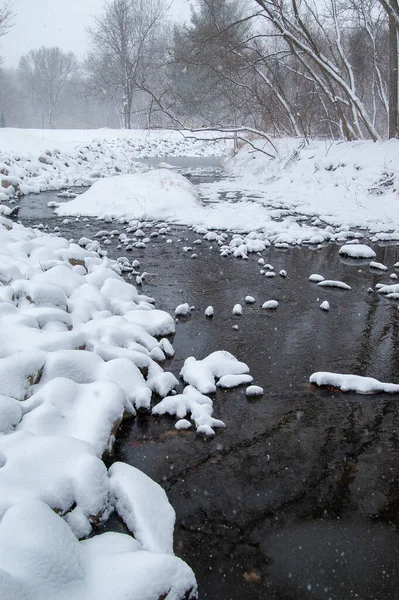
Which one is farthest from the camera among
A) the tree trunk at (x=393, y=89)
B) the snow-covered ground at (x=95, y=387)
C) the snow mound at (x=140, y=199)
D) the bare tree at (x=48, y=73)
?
the bare tree at (x=48, y=73)

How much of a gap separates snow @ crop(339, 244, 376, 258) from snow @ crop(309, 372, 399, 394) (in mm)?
3525

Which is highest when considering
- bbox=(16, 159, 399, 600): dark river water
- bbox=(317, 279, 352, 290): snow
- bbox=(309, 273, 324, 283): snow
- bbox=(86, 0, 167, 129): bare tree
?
bbox=(86, 0, 167, 129): bare tree

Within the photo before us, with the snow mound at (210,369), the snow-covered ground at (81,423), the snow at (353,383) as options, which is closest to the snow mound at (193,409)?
the snow-covered ground at (81,423)

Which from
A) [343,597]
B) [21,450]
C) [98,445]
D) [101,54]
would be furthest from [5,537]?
[101,54]

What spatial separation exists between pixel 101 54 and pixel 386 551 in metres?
42.1

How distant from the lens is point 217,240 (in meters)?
7.24

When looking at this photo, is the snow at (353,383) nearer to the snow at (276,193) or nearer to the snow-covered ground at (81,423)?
the snow-covered ground at (81,423)

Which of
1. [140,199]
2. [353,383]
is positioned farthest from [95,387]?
[140,199]

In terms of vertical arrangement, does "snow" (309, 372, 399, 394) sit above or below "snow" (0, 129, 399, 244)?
below

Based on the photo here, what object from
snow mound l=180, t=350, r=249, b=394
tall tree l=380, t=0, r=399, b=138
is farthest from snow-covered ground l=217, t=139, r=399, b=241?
snow mound l=180, t=350, r=249, b=394

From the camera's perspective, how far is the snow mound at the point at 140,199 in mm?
9031

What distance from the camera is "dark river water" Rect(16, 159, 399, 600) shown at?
183 cm

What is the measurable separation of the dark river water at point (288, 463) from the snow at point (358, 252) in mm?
1982

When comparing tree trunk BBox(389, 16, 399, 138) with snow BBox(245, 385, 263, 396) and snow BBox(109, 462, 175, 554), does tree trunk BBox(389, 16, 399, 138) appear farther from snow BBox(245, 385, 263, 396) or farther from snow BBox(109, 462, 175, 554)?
snow BBox(109, 462, 175, 554)
